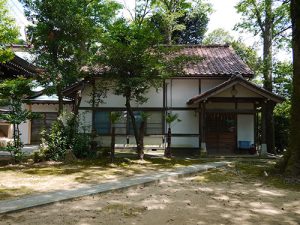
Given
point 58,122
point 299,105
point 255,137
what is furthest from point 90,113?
point 299,105

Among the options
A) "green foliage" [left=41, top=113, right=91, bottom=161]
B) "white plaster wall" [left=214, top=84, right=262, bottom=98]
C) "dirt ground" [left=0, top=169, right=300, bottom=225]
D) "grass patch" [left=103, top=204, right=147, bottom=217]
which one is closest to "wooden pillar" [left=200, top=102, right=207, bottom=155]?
"white plaster wall" [left=214, top=84, right=262, bottom=98]

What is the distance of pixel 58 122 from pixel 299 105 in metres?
8.93

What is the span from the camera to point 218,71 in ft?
56.3

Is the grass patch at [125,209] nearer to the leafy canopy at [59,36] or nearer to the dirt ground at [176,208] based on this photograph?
the dirt ground at [176,208]

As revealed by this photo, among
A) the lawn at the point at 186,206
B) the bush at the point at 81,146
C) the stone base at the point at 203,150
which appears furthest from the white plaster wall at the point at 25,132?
the lawn at the point at 186,206

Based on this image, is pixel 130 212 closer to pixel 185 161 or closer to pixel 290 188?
pixel 290 188

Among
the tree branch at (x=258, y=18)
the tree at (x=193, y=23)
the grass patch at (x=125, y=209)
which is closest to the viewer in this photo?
the grass patch at (x=125, y=209)

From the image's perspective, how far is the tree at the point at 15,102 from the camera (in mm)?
12180

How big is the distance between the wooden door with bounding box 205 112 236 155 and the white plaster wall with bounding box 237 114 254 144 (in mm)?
260

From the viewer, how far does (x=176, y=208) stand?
21.8ft

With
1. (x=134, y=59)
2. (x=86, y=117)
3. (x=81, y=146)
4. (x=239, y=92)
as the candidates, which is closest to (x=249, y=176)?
(x=134, y=59)

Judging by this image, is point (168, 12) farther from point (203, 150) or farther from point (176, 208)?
point (176, 208)

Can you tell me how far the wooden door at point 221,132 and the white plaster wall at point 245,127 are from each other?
0.26m

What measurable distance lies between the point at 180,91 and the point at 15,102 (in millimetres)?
8279
